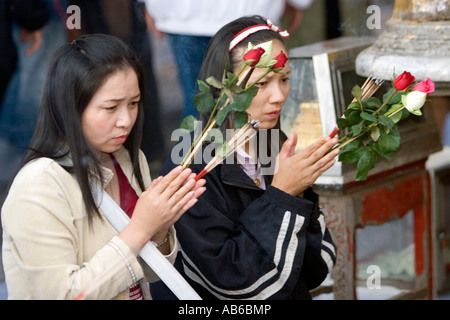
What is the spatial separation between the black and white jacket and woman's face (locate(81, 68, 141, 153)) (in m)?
0.35

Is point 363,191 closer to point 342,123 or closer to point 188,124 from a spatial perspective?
point 342,123

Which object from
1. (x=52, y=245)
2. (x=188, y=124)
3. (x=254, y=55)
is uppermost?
(x=254, y=55)

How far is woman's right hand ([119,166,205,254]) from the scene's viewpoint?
1673 mm

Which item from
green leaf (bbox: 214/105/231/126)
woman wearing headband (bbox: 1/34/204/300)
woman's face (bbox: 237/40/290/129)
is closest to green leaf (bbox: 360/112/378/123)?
woman's face (bbox: 237/40/290/129)

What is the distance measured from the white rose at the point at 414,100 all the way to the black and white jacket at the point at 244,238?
1.11 feet

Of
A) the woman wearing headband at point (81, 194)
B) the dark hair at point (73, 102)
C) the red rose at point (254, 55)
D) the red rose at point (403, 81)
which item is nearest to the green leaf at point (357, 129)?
the red rose at point (403, 81)

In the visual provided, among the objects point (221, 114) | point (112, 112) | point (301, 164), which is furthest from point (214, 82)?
point (301, 164)

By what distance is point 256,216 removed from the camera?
1993 millimetres

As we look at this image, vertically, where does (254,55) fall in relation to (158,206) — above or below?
above

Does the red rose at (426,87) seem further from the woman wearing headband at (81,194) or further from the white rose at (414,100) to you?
the woman wearing headband at (81,194)

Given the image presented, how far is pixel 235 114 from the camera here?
1.79 m

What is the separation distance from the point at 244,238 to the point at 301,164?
24 cm

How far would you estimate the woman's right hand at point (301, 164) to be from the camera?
1.92 meters

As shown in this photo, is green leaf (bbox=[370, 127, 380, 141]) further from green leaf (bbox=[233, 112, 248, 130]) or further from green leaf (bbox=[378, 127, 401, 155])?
green leaf (bbox=[233, 112, 248, 130])
